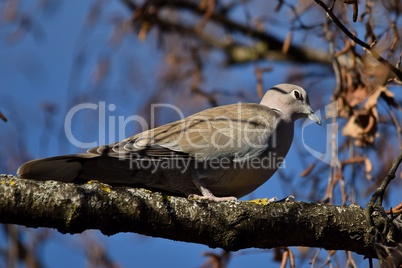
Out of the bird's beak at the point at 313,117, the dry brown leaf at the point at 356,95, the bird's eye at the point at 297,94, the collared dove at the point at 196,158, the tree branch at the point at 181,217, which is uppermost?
the bird's eye at the point at 297,94

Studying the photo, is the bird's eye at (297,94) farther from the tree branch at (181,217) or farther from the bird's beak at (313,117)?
the tree branch at (181,217)

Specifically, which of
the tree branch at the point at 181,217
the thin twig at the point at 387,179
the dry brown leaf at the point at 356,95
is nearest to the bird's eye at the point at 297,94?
the dry brown leaf at the point at 356,95

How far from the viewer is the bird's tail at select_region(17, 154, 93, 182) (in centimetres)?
332

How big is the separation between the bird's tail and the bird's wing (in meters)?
0.12

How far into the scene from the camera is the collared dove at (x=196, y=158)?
3.69 meters

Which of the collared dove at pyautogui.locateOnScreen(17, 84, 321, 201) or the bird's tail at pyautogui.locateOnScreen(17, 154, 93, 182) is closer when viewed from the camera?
the bird's tail at pyautogui.locateOnScreen(17, 154, 93, 182)

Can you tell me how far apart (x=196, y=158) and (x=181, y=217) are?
99cm

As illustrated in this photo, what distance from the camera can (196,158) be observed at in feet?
12.4

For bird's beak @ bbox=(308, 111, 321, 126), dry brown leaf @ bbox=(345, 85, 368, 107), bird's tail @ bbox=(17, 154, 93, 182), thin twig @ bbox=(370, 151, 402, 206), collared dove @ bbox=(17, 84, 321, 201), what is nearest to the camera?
thin twig @ bbox=(370, 151, 402, 206)

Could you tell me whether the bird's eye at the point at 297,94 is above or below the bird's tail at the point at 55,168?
above

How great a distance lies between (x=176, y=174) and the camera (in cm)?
385

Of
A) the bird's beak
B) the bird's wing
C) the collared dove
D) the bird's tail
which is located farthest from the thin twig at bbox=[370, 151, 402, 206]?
the bird's beak

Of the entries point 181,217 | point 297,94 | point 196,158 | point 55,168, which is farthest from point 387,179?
point 297,94

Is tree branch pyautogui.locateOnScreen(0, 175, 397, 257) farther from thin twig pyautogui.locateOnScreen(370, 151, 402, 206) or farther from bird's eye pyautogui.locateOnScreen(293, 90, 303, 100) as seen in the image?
bird's eye pyautogui.locateOnScreen(293, 90, 303, 100)
